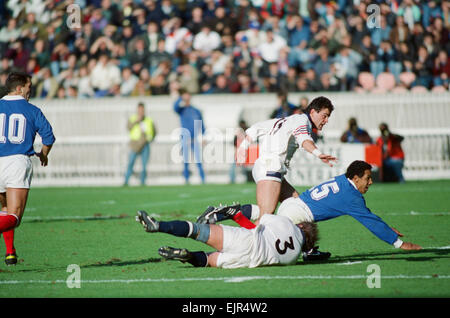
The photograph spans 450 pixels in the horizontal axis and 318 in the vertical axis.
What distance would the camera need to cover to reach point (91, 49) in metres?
24.5

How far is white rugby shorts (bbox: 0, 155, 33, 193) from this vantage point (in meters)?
8.09

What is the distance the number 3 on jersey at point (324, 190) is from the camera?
8523 mm

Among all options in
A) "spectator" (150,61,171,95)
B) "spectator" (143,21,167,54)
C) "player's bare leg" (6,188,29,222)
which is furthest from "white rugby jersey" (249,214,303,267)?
"spectator" (143,21,167,54)

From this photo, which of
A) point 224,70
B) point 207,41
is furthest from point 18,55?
point 224,70

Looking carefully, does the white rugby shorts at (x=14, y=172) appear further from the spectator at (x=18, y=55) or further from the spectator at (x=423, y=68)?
the spectator at (x=18, y=55)

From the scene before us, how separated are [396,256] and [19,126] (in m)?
4.32

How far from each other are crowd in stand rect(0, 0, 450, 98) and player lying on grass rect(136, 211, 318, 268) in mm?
14570

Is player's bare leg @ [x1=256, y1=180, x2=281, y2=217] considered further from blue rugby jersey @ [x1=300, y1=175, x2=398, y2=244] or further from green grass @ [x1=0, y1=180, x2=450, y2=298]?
green grass @ [x1=0, y1=180, x2=450, y2=298]

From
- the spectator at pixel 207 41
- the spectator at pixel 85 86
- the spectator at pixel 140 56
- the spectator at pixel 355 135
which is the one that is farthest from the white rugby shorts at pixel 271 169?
the spectator at pixel 85 86

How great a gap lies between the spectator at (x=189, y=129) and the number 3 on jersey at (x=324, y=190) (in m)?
12.7

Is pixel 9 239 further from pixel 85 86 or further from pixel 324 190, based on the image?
pixel 85 86

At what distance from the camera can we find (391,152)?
2023 cm
